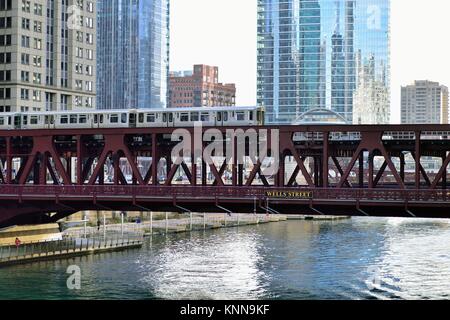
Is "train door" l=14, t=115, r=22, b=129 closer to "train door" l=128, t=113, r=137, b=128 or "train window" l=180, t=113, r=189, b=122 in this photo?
"train door" l=128, t=113, r=137, b=128

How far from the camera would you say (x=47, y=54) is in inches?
6683

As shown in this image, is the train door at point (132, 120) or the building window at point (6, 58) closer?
the train door at point (132, 120)

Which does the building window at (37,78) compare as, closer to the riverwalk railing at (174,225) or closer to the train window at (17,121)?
the riverwalk railing at (174,225)

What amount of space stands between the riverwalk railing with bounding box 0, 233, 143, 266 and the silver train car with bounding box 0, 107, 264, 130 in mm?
13408

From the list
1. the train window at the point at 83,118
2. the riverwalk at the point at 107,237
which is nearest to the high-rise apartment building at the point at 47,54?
the riverwalk at the point at 107,237

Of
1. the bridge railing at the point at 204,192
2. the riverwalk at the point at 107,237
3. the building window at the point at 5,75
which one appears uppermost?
the building window at the point at 5,75

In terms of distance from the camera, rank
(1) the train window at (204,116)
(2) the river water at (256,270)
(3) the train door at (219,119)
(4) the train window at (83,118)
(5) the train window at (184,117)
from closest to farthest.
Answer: (2) the river water at (256,270)
(3) the train door at (219,119)
(1) the train window at (204,116)
(5) the train window at (184,117)
(4) the train window at (83,118)

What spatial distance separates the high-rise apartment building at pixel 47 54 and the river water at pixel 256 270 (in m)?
61.8

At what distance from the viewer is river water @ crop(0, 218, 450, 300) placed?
223ft

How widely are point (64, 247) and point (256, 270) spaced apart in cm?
2335

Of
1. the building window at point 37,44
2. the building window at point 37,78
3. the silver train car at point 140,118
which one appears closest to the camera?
the silver train car at point 140,118

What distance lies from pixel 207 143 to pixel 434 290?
78.4 feet

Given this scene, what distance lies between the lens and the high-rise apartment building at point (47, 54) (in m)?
160
